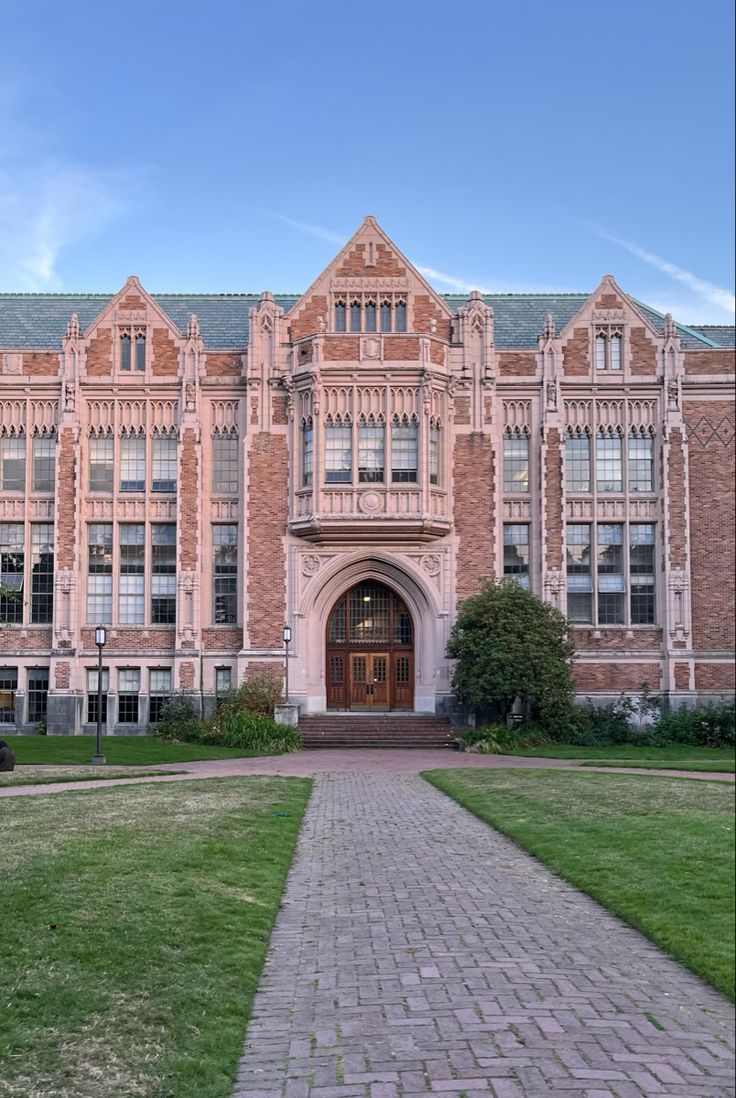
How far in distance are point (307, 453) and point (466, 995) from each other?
32.9m

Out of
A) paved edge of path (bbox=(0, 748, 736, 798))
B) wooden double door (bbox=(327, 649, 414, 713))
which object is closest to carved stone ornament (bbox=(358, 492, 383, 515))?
wooden double door (bbox=(327, 649, 414, 713))

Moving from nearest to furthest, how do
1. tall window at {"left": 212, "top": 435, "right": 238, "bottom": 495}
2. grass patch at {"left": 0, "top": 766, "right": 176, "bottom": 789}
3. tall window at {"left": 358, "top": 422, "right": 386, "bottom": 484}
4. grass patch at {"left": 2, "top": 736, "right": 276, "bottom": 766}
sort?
grass patch at {"left": 0, "top": 766, "right": 176, "bottom": 789}, grass patch at {"left": 2, "top": 736, "right": 276, "bottom": 766}, tall window at {"left": 358, "top": 422, "right": 386, "bottom": 484}, tall window at {"left": 212, "top": 435, "right": 238, "bottom": 495}

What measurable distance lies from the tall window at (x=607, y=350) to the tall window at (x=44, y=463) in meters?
21.9

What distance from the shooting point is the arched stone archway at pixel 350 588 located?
126ft

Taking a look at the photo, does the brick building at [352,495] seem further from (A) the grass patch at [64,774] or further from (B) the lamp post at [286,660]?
(A) the grass patch at [64,774]

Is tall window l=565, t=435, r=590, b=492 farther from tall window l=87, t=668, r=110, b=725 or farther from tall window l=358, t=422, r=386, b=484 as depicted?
tall window l=87, t=668, r=110, b=725

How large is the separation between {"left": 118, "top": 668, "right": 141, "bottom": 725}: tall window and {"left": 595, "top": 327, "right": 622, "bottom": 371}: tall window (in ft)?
71.6

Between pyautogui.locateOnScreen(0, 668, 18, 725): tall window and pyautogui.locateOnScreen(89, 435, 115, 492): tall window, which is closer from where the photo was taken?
pyautogui.locateOnScreen(0, 668, 18, 725): tall window

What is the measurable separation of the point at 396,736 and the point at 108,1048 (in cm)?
2971

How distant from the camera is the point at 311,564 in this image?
126ft

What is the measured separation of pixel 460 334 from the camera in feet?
129

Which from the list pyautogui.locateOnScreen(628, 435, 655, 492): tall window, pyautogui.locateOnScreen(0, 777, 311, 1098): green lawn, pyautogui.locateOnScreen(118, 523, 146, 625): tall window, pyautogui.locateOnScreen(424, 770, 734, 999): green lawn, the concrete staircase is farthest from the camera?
pyautogui.locateOnScreen(118, 523, 146, 625): tall window

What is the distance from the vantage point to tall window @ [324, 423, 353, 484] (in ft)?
124

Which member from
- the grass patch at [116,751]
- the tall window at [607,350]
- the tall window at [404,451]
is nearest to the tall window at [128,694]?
the grass patch at [116,751]
